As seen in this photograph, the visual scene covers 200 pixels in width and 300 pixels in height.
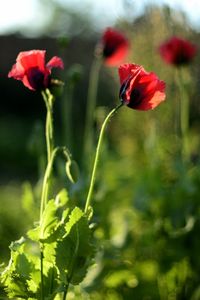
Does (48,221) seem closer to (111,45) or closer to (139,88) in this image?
(139,88)

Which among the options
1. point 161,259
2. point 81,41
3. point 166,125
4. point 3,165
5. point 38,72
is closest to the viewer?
point 38,72

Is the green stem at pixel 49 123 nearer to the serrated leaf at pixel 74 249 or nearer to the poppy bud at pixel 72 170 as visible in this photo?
the poppy bud at pixel 72 170

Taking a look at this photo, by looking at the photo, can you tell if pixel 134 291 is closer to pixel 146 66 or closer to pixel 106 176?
pixel 106 176

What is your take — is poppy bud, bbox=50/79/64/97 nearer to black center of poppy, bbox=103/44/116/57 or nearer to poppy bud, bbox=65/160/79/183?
poppy bud, bbox=65/160/79/183

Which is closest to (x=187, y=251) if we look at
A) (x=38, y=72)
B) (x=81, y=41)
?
(x=38, y=72)

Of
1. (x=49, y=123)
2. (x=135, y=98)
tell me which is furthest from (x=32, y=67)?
(x=135, y=98)

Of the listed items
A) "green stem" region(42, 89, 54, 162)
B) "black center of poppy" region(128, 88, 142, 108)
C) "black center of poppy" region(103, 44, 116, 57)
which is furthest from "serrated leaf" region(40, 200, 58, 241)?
"black center of poppy" region(103, 44, 116, 57)
